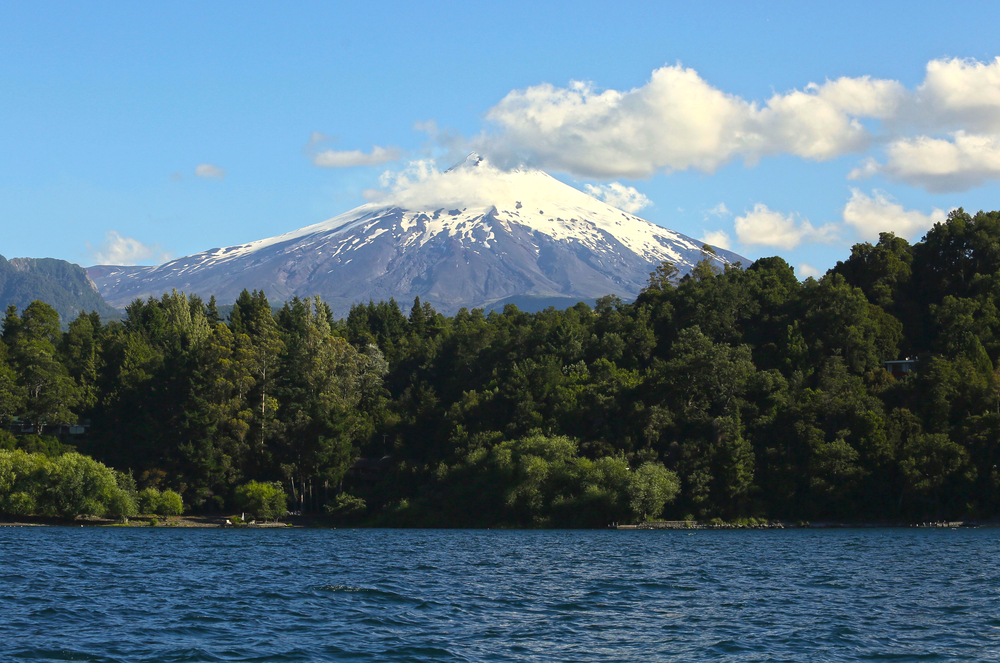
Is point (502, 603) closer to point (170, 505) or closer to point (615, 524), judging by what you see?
point (615, 524)

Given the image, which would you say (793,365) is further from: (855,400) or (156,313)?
(156,313)

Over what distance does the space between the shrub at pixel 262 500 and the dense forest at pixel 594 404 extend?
2.05 metres

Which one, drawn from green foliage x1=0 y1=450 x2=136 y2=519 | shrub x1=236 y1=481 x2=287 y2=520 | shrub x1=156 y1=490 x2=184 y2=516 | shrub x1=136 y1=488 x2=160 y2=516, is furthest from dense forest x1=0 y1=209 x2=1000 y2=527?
shrub x1=156 y1=490 x2=184 y2=516

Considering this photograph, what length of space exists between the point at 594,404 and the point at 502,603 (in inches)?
2355

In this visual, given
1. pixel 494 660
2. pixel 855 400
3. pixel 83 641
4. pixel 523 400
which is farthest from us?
pixel 523 400

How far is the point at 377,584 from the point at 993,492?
59.2 m

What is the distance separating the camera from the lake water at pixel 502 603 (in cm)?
2357

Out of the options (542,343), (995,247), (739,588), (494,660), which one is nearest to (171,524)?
(542,343)

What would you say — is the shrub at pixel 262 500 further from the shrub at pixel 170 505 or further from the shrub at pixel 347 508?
the shrub at pixel 170 505

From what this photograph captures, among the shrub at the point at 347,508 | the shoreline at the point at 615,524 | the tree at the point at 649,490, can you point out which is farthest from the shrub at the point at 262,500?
the tree at the point at 649,490

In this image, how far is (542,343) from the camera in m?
105

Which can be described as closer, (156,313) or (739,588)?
(739,588)

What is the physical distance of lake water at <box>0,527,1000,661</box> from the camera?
23.6 metres

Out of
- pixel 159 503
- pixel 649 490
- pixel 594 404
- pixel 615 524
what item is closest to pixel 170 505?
pixel 159 503
